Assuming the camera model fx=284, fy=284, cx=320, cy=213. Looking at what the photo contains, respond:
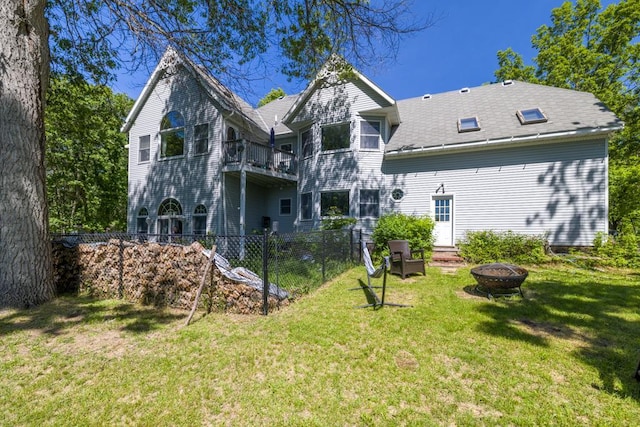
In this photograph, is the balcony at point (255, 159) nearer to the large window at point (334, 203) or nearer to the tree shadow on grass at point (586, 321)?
the large window at point (334, 203)

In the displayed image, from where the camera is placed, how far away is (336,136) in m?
13.1

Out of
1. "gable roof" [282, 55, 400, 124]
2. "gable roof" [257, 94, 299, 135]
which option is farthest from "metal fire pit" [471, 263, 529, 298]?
"gable roof" [257, 94, 299, 135]

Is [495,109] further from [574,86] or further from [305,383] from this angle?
[305,383]

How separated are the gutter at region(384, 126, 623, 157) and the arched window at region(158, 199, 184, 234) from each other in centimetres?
989

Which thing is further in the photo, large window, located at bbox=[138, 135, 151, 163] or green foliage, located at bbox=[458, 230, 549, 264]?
large window, located at bbox=[138, 135, 151, 163]

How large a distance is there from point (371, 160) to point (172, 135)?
9.59 metres

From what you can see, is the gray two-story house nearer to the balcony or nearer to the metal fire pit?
the balcony

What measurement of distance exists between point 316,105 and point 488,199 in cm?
848

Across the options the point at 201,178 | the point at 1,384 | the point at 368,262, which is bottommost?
the point at 1,384

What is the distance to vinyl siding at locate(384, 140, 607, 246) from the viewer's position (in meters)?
9.78

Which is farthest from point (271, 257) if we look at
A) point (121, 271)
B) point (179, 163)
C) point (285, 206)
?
point (179, 163)

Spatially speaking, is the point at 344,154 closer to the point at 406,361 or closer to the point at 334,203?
the point at 334,203

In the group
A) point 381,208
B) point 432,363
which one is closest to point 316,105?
point 381,208

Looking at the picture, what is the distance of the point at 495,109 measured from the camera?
1249cm
